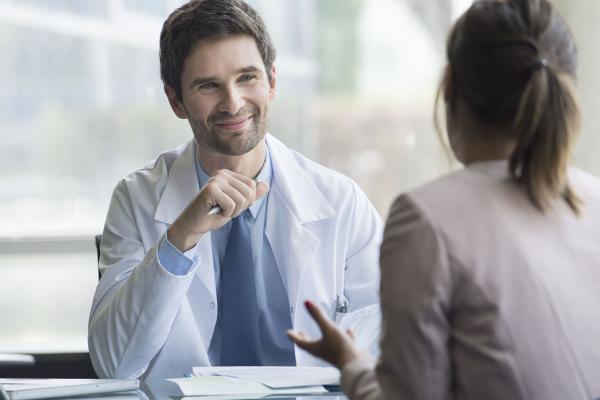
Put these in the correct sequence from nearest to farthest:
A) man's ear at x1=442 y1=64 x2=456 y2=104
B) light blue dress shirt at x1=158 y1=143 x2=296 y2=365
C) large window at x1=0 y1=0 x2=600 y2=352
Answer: man's ear at x1=442 y1=64 x2=456 y2=104, light blue dress shirt at x1=158 y1=143 x2=296 y2=365, large window at x1=0 y1=0 x2=600 y2=352

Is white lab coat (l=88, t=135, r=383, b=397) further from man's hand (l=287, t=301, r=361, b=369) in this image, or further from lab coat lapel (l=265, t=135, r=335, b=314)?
man's hand (l=287, t=301, r=361, b=369)

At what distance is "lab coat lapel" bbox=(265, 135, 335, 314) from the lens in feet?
7.47

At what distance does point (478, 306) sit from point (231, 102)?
3.91 feet

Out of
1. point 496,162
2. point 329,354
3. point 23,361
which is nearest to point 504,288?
point 496,162

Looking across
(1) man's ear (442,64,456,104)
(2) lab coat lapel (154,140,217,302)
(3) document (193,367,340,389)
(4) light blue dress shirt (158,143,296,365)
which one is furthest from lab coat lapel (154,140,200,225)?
(1) man's ear (442,64,456,104)

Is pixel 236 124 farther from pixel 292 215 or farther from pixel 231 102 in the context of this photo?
pixel 292 215

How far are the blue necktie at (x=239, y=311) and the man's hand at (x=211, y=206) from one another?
189mm

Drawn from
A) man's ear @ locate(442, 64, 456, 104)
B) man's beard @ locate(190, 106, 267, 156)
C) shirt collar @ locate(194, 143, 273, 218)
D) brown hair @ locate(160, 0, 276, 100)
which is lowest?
shirt collar @ locate(194, 143, 273, 218)

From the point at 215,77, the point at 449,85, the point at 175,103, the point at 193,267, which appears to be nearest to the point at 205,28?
the point at 215,77

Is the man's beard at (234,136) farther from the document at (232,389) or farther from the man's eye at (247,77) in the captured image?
the document at (232,389)

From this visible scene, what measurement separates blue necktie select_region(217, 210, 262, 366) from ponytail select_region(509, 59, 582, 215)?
42.0 inches

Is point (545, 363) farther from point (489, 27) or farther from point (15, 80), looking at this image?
point (15, 80)

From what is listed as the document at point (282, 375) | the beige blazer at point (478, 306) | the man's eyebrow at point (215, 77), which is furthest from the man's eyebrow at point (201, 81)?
the beige blazer at point (478, 306)

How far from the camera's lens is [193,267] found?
210cm
